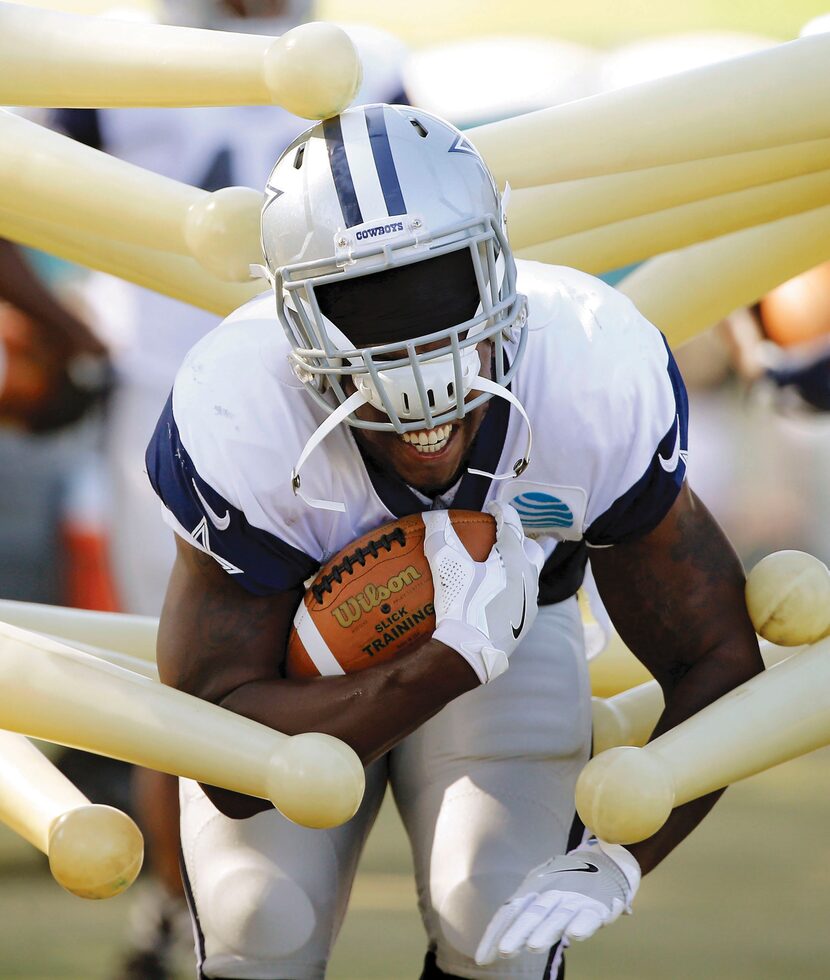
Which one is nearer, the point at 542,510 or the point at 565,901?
the point at 565,901

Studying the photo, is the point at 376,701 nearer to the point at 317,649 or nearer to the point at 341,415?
the point at 317,649

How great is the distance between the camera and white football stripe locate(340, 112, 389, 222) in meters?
1.79

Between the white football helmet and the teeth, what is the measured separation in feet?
0.10

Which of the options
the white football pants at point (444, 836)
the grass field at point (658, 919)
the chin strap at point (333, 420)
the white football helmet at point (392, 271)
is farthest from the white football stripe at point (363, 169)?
the grass field at point (658, 919)

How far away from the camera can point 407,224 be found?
1.79 metres

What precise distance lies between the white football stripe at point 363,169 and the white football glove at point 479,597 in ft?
1.24

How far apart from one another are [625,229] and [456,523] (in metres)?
0.76

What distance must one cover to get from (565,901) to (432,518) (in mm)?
472

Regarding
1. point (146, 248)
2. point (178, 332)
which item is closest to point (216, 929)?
point (146, 248)

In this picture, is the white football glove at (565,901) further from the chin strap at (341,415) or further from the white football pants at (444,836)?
the chin strap at (341,415)

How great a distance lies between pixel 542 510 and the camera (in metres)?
2.01

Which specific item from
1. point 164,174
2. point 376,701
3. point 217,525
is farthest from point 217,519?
point 164,174

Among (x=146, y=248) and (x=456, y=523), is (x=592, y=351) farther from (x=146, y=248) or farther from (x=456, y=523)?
(x=146, y=248)

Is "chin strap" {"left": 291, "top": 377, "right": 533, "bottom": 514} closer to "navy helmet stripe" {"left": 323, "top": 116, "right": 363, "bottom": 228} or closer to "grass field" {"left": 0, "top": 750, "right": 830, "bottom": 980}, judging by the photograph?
"navy helmet stripe" {"left": 323, "top": 116, "right": 363, "bottom": 228}
